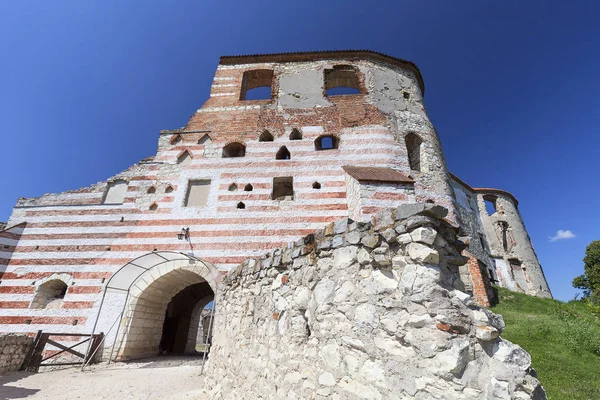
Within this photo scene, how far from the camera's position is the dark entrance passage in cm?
1424

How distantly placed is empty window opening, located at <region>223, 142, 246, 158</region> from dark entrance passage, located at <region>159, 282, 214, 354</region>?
6.42m

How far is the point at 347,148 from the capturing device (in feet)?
37.9

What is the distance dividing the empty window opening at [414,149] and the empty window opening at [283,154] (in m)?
4.96

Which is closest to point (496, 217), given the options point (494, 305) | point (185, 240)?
point (494, 305)

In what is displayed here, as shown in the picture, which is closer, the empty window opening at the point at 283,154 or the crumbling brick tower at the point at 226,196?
the crumbling brick tower at the point at 226,196

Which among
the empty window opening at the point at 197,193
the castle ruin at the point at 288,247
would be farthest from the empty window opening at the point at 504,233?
the empty window opening at the point at 197,193

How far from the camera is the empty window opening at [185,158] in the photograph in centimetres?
1187

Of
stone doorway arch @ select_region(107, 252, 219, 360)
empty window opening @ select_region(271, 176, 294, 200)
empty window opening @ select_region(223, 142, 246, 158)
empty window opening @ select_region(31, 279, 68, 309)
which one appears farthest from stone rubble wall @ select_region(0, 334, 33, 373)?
empty window opening @ select_region(271, 176, 294, 200)

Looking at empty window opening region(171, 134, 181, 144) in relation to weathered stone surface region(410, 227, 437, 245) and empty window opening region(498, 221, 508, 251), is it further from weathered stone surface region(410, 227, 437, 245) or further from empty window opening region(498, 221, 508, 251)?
empty window opening region(498, 221, 508, 251)

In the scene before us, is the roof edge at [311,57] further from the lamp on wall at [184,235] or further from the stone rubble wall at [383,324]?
the stone rubble wall at [383,324]

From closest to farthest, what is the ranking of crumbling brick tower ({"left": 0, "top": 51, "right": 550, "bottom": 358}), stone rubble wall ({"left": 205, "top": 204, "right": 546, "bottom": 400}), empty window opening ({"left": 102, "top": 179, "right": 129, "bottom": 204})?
1. stone rubble wall ({"left": 205, "top": 204, "right": 546, "bottom": 400})
2. crumbling brick tower ({"left": 0, "top": 51, "right": 550, "bottom": 358})
3. empty window opening ({"left": 102, "top": 179, "right": 129, "bottom": 204})

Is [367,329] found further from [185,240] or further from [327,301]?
[185,240]

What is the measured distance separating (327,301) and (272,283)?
117cm

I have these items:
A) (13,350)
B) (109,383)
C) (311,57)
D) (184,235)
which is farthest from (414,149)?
(13,350)
